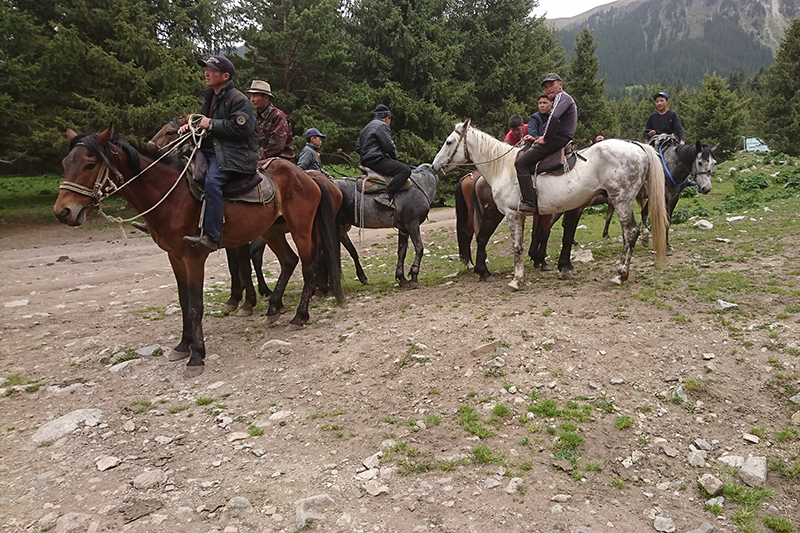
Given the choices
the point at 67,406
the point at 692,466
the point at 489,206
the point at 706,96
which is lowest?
the point at 692,466

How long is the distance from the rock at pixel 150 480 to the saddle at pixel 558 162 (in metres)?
6.43

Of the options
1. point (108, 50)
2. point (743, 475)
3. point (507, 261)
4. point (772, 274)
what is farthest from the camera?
point (108, 50)

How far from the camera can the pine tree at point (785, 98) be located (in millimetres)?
34031

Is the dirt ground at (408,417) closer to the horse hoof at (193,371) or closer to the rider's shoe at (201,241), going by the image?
the horse hoof at (193,371)

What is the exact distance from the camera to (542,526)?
120 inches

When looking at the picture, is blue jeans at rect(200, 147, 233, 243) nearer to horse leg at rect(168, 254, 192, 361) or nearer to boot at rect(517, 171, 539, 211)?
horse leg at rect(168, 254, 192, 361)

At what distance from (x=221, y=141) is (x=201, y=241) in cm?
128

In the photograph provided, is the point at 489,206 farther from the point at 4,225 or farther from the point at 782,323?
the point at 4,225

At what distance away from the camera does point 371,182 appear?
28.0ft

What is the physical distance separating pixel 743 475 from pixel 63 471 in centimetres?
526

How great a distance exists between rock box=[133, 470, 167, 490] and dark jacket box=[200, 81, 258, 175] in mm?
3468

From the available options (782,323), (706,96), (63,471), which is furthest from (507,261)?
(706,96)

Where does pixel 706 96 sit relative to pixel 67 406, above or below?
above

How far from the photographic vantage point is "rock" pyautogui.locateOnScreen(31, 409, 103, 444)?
423 cm
